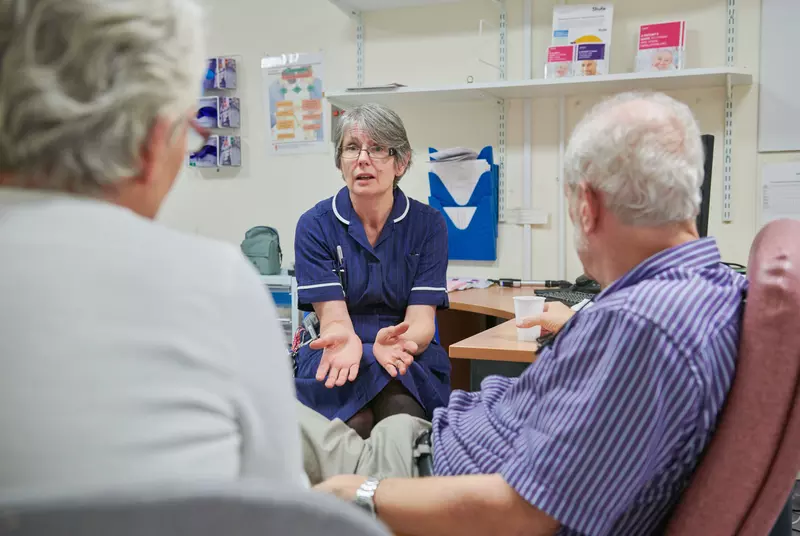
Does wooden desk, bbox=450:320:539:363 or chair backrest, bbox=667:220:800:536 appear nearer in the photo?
chair backrest, bbox=667:220:800:536

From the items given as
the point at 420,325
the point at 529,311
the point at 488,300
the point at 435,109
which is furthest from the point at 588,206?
the point at 435,109

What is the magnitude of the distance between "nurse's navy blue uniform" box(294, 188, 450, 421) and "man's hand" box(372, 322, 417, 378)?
0.44ft

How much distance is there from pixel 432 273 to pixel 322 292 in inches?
13.4

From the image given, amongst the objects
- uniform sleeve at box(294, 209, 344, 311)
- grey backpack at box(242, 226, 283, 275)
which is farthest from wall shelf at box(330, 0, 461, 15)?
uniform sleeve at box(294, 209, 344, 311)

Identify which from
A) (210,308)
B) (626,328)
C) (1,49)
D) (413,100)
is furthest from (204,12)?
(413,100)

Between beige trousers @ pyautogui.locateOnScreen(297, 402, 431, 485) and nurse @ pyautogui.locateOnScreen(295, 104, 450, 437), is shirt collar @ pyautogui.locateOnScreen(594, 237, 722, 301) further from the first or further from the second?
nurse @ pyautogui.locateOnScreen(295, 104, 450, 437)

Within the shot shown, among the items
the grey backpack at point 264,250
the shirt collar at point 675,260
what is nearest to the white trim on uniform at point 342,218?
the shirt collar at point 675,260

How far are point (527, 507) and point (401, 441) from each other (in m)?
0.37

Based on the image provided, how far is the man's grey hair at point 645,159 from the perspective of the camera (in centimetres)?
106

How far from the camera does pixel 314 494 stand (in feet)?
1.48

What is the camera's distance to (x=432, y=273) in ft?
7.16

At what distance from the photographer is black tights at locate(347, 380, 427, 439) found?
74.7 inches

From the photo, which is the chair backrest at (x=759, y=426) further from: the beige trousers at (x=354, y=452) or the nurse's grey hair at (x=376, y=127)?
the nurse's grey hair at (x=376, y=127)

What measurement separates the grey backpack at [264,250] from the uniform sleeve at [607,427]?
2.72 meters
